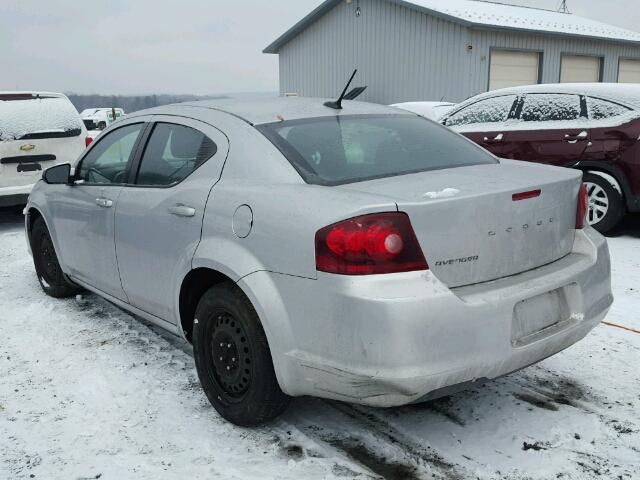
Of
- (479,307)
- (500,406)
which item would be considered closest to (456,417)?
(500,406)

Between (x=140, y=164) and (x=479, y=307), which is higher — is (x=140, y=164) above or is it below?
above

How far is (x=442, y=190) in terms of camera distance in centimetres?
252

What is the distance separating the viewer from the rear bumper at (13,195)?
787 centimetres

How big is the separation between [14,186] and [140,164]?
522 centimetres

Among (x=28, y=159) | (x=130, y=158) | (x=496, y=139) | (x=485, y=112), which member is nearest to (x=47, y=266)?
(x=130, y=158)

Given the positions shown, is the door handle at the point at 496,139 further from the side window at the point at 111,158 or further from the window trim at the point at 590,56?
the window trim at the point at 590,56

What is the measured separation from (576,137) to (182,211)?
5125 mm

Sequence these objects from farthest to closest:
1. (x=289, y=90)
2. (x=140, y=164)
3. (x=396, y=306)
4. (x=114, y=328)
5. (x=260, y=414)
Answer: (x=289, y=90) → (x=114, y=328) → (x=140, y=164) → (x=260, y=414) → (x=396, y=306)

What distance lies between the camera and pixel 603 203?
6.60 meters

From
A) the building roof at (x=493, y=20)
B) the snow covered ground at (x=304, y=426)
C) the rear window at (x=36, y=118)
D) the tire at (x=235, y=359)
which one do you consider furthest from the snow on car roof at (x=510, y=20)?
the tire at (x=235, y=359)

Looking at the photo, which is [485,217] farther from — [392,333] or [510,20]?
[510,20]

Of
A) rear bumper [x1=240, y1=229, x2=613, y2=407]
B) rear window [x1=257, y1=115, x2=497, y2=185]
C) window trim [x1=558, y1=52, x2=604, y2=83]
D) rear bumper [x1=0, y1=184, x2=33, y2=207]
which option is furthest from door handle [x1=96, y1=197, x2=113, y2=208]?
window trim [x1=558, y1=52, x2=604, y2=83]

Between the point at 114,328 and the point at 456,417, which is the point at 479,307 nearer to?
the point at 456,417

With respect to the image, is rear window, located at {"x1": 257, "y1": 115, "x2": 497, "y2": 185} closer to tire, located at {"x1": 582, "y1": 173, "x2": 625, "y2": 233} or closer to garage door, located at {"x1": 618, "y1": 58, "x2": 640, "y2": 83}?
tire, located at {"x1": 582, "y1": 173, "x2": 625, "y2": 233}
